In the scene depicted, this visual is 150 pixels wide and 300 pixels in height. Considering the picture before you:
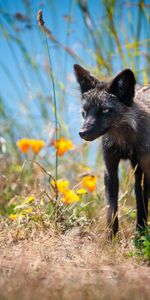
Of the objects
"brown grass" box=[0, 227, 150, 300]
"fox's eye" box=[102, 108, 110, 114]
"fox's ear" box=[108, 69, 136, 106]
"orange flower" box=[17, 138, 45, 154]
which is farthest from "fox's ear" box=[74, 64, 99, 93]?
"brown grass" box=[0, 227, 150, 300]

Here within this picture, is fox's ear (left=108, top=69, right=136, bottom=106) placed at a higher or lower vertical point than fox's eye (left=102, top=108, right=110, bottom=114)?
higher

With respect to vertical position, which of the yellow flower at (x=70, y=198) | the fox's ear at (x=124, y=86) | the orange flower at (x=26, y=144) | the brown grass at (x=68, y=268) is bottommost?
the brown grass at (x=68, y=268)

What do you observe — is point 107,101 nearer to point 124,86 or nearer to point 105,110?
point 105,110

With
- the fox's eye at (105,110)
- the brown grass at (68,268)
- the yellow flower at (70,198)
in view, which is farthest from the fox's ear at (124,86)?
the brown grass at (68,268)

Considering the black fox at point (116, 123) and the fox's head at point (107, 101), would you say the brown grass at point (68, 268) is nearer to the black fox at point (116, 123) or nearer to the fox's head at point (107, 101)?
the black fox at point (116, 123)

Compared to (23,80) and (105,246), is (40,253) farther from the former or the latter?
(23,80)

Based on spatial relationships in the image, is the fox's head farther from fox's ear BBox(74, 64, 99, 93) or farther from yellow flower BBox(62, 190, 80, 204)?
yellow flower BBox(62, 190, 80, 204)

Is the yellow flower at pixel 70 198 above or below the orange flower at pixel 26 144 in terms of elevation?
below

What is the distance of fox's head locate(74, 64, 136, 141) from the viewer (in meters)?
6.62

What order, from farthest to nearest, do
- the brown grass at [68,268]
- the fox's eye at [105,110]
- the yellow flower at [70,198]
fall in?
1. the yellow flower at [70,198]
2. the fox's eye at [105,110]
3. the brown grass at [68,268]

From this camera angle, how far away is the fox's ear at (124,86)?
664cm

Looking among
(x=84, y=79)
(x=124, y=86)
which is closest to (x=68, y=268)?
(x=124, y=86)

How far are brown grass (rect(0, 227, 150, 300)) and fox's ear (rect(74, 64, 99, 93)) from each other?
1639 mm

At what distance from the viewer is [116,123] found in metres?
6.89
